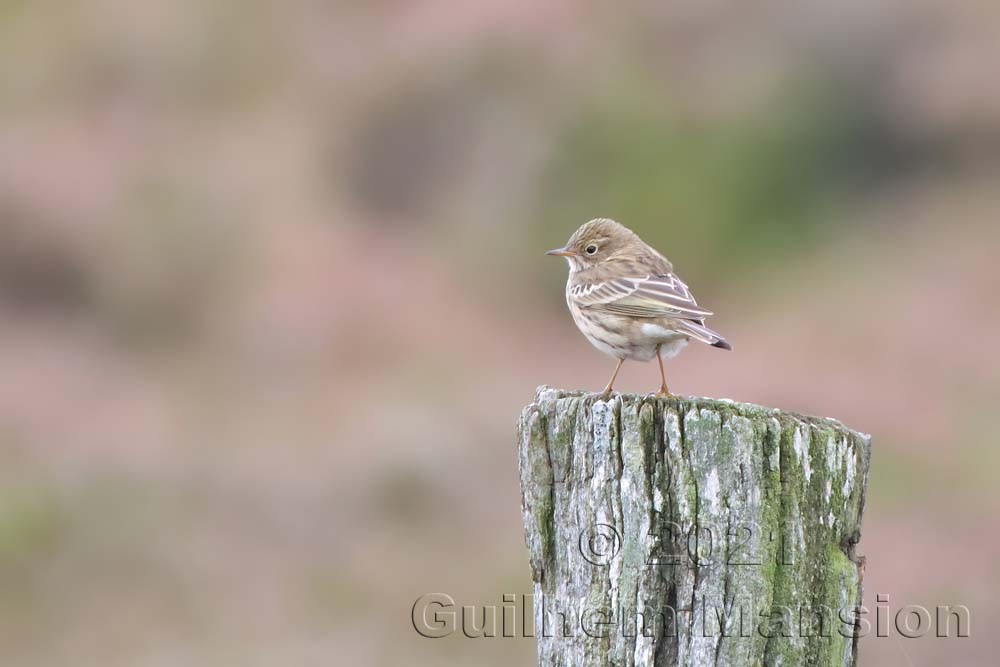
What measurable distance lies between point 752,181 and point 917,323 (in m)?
3.75

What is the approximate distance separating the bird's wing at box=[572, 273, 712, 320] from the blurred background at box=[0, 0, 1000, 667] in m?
5.40

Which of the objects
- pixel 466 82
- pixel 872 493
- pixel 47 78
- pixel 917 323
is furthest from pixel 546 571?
pixel 47 78

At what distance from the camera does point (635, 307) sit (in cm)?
728

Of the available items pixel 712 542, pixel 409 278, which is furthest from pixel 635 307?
pixel 409 278

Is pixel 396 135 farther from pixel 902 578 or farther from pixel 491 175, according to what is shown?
pixel 902 578

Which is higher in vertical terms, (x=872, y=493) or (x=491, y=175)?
(x=491, y=175)

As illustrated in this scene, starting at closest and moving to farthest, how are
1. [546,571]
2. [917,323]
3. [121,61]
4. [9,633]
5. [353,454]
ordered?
[546,571]
[9,633]
[353,454]
[917,323]
[121,61]

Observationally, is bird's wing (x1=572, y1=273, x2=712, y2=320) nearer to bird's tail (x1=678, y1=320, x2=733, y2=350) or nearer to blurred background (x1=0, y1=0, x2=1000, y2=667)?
bird's tail (x1=678, y1=320, x2=733, y2=350)

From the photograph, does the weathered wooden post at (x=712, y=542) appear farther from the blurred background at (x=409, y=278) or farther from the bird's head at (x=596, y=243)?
the blurred background at (x=409, y=278)

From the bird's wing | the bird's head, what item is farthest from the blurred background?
the bird's wing

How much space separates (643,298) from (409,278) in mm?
13406

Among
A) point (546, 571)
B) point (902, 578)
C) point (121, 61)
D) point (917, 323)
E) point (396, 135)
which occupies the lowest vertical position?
point (546, 571)

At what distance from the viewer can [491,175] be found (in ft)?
70.2

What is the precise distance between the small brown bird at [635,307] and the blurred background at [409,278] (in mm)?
5184
